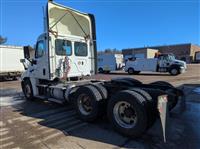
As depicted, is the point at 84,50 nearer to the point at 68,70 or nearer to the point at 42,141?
the point at 68,70

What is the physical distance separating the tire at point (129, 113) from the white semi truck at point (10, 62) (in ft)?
54.5

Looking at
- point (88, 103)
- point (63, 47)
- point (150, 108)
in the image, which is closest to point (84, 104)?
point (88, 103)

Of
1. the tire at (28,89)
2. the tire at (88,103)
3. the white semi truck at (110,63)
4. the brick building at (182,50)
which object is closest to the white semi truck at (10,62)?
the white semi truck at (110,63)

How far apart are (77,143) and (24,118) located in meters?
2.59

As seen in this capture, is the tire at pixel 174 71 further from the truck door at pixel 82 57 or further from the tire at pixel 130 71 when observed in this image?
the truck door at pixel 82 57

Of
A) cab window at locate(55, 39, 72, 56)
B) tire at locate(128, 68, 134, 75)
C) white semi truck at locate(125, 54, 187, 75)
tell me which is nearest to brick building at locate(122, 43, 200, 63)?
tire at locate(128, 68, 134, 75)

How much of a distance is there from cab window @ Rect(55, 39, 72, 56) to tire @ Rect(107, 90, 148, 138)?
3452 mm

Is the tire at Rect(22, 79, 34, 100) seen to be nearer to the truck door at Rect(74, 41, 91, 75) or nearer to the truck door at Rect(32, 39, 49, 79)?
the truck door at Rect(32, 39, 49, 79)

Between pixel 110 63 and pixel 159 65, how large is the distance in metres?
6.99

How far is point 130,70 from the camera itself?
2598 centimetres

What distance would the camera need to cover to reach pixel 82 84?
261 inches

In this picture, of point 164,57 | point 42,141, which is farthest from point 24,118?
point 164,57

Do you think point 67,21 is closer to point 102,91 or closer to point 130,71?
point 102,91

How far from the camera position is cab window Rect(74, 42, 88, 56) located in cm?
777
